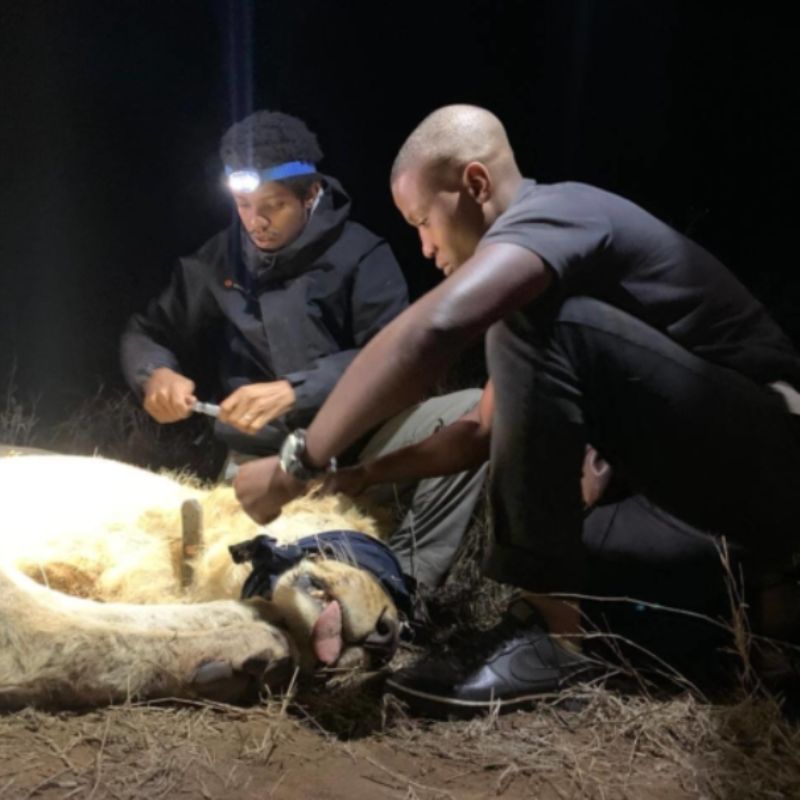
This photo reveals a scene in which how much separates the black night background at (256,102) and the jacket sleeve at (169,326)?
4.65ft

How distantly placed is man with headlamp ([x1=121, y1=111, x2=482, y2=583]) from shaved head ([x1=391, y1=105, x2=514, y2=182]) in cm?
111

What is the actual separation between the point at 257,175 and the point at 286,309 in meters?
0.48

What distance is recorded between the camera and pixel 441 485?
11.3ft

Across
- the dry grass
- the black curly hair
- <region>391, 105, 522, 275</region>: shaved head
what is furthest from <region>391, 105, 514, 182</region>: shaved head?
the dry grass

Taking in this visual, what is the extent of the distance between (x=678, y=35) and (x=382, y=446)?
3.37 m

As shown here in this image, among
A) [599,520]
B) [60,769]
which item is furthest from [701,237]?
[60,769]

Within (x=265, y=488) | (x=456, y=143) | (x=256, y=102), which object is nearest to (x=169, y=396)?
(x=265, y=488)

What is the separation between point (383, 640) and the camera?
8.09 ft

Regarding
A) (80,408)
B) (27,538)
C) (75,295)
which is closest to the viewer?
(27,538)

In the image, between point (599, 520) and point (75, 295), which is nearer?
point (599, 520)

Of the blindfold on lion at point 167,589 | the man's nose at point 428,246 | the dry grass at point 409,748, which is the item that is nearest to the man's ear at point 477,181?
the man's nose at point 428,246

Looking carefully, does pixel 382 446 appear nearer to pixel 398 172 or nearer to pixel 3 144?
pixel 398 172

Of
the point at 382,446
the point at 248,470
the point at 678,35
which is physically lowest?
the point at 382,446

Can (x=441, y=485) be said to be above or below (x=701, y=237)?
below
